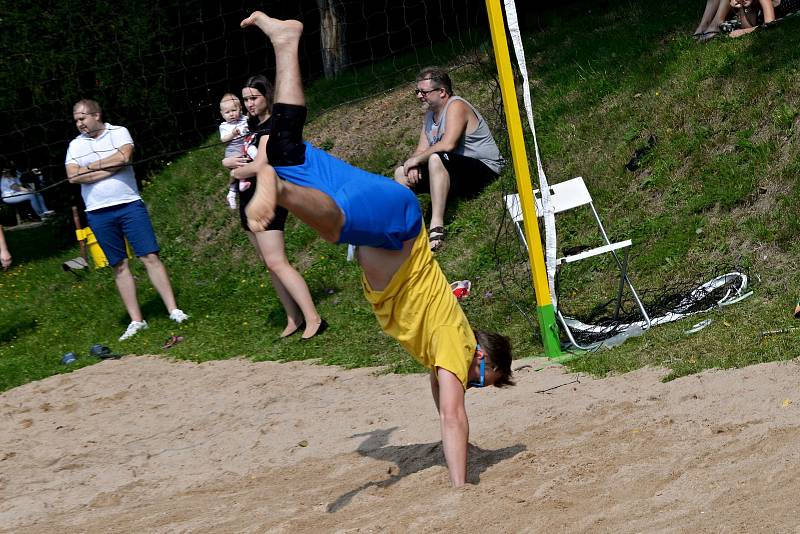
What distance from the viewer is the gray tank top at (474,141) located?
375 inches

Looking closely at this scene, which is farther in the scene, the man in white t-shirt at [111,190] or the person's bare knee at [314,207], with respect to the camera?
the man in white t-shirt at [111,190]

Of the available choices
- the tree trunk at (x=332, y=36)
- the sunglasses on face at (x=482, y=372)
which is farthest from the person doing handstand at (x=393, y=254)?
the tree trunk at (x=332, y=36)

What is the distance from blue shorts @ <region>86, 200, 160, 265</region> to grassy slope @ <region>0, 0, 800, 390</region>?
32.2 inches

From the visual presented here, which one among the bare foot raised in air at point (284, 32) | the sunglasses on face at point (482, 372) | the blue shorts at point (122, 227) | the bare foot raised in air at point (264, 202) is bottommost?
the blue shorts at point (122, 227)

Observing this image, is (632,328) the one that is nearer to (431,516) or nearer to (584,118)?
(431,516)

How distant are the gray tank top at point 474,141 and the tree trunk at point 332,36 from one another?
3.96 metres

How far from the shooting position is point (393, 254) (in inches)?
194

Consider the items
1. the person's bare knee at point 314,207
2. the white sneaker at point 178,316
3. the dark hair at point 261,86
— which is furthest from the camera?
the white sneaker at point 178,316

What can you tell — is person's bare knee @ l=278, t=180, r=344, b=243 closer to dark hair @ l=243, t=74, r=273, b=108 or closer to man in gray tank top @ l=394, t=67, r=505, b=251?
dark hair @ l=243, t=74, r=273, b=108

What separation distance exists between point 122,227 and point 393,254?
522 cm

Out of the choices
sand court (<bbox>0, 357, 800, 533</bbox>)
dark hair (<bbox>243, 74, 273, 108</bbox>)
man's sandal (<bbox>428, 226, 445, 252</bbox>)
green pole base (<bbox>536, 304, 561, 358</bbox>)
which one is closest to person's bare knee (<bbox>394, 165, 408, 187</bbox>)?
man's sandal (<bbox>428, 226, 445, 252</bbox>)

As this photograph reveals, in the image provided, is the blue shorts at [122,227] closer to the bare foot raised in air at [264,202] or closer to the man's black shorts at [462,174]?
the man's black shorts at [462,174]

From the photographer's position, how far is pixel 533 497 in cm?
450

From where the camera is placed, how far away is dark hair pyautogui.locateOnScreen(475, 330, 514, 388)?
520cm
